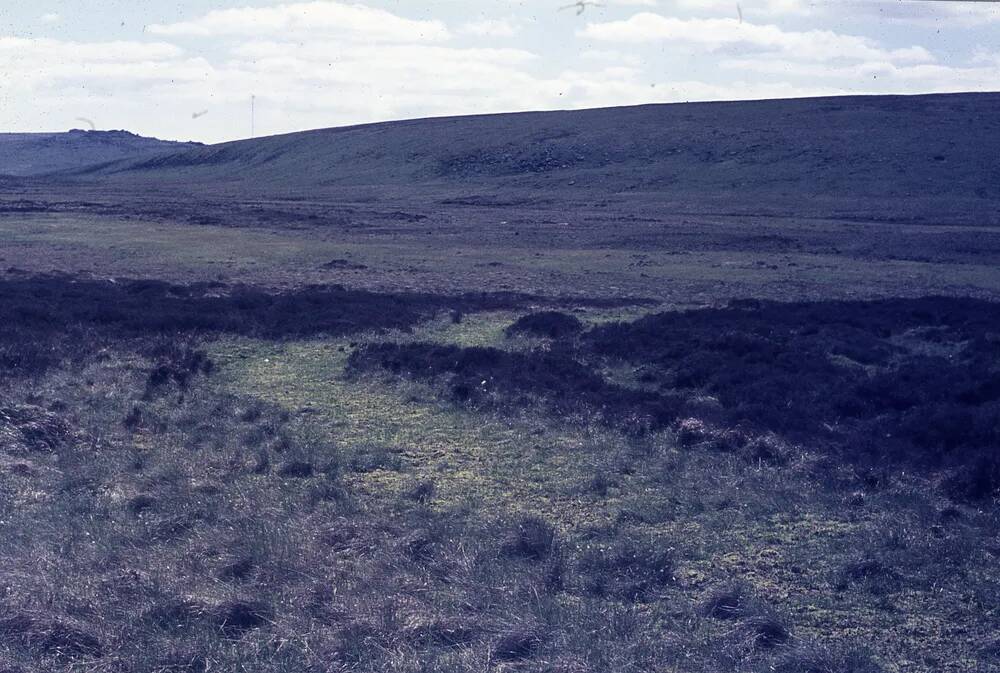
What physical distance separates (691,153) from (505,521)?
9560cm

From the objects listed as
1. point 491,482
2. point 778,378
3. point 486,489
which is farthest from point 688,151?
point 486,489

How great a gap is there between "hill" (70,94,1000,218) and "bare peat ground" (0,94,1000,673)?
5714 centimetres

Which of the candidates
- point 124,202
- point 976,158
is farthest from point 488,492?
point 976,158

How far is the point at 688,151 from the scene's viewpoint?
102 meters

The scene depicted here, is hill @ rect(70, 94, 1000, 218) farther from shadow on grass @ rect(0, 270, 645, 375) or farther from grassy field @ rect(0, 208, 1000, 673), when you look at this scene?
grassy field @ rect(0, 208, 1000, 673)

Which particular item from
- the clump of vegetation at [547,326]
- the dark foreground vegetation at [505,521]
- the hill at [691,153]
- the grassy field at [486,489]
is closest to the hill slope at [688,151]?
the hill at [691,153]

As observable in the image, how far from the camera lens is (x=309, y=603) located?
7.65 meters

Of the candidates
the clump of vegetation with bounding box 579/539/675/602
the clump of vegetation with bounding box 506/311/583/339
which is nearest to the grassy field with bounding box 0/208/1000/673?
the clump of vegetation with bounding box 579/539/675/602

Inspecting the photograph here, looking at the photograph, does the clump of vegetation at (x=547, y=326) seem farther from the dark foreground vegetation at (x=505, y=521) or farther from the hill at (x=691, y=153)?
the hill at (x=691, y=153)

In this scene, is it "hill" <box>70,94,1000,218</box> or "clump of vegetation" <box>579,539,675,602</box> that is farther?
"hill" <box>70,94,1000,218</box>

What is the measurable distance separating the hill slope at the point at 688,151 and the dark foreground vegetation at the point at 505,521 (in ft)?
226

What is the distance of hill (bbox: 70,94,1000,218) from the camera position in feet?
278

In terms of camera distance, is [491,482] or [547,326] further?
[547,326]

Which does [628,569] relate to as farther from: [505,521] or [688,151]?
[688,151]
